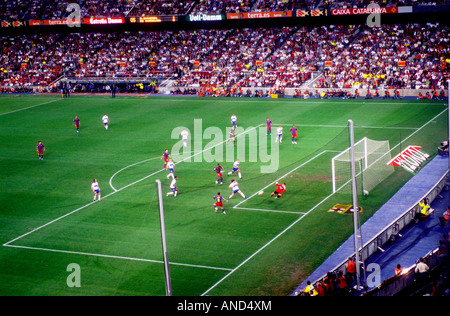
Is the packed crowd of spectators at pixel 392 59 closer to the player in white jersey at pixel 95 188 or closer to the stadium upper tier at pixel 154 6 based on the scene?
the stadium upper tier at pixel 154 6

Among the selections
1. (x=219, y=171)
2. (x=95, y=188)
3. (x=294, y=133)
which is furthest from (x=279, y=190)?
(x=294, y=133)

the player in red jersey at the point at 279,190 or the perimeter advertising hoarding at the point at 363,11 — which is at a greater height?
the perimeter advertising hoarding at the point at 363,11

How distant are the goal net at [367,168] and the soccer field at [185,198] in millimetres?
567

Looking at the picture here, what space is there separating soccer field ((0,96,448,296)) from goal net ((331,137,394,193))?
22.3 inches

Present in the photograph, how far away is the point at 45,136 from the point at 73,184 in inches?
578

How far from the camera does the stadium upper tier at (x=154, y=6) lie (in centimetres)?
6394

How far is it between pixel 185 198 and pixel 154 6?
46957mm

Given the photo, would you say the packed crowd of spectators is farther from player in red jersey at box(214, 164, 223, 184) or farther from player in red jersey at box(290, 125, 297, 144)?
player in red jersey at box(214, 164, 223, 184)

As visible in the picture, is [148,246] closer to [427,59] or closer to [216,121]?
[216,121]

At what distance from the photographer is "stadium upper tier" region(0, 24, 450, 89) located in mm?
59000

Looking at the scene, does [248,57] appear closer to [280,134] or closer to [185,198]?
[280,134]

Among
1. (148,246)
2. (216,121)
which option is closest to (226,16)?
(216,121)

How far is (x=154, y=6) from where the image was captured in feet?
244

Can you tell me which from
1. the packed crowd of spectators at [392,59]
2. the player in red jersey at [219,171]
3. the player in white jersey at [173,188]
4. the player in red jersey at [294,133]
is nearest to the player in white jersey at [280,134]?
the player in red jersey at [294,133]
